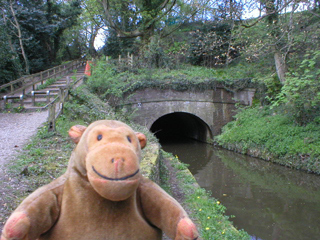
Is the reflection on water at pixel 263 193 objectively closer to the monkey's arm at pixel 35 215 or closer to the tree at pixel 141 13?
the monkey's arm at pixel 35 215

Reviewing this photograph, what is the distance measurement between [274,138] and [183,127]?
10.4 m

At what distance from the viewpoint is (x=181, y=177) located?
8.14 m

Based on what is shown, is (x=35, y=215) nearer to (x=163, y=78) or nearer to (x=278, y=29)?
(x=278, y=29)

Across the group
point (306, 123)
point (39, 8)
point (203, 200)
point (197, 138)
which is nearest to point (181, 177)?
point (203, 200)

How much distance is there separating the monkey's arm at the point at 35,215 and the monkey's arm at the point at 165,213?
0.58 metres

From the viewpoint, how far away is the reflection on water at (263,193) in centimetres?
685

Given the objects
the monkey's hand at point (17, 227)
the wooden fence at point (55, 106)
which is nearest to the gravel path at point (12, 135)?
the wooden fence at point (55, 106)

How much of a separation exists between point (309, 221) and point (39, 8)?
21928mm

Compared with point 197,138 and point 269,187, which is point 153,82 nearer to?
point 197,138

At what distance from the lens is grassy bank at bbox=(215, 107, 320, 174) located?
11391mm

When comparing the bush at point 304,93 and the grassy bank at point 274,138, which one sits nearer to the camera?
the bush at point 304,93

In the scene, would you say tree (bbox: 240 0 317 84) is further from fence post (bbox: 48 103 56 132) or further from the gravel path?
the gravel path

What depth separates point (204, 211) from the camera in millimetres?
5992

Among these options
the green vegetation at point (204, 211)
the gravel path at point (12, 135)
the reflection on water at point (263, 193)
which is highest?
the gravel path at point (12, 135)
